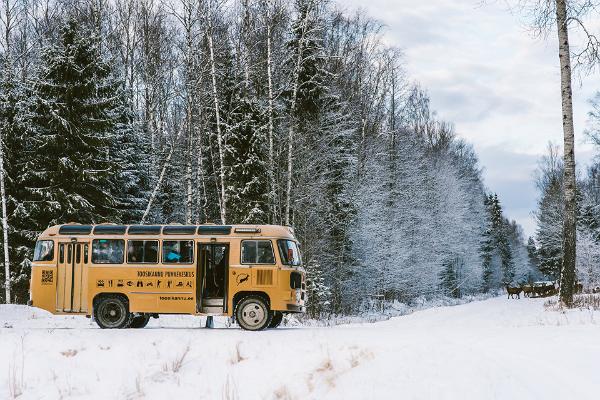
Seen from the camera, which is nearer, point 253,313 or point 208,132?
point 253,313

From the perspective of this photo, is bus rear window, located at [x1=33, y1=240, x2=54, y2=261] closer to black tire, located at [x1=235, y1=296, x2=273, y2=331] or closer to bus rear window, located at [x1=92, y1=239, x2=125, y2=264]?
bus rear window, located at [x1=92, y1=239, x2=125, y2=264]

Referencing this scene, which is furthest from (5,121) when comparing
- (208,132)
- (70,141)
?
(208,132)

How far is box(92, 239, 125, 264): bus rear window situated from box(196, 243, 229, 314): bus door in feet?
7.04

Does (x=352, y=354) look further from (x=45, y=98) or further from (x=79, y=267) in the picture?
(x=45, y=98)

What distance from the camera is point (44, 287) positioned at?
17156 mm

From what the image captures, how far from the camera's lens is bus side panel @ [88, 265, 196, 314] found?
54.5 ft

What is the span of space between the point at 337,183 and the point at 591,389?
29164 mm

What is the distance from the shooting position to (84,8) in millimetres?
44438

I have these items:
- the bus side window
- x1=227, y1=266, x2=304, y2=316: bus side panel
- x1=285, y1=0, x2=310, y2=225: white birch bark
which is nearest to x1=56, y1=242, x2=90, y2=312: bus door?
x1=227, y1=266, x2=304, y2=316: bus side panel

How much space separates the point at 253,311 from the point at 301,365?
5.61 metres

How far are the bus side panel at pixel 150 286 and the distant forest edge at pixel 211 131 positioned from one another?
10214 mm

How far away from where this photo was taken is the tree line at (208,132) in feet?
94.7

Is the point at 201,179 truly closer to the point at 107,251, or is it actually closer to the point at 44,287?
the point at 107,251

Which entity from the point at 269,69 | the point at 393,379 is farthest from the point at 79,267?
the point at 269,69
